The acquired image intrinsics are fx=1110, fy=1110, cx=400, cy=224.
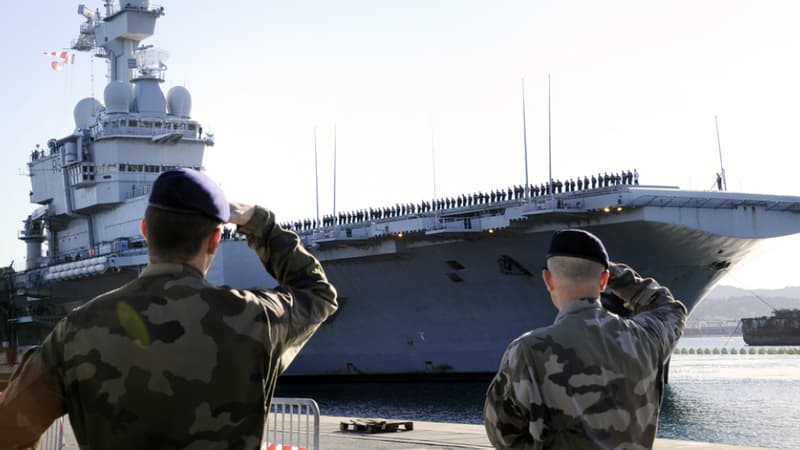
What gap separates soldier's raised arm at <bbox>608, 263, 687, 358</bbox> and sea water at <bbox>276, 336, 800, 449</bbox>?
15952 mm

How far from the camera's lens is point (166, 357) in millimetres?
2350

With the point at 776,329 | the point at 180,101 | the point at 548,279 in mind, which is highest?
the point at 180,101

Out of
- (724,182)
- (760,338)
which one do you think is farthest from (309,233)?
(760,338)

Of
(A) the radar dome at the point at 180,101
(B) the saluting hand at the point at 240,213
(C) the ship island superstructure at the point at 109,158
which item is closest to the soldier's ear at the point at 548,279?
(B) the saluting hand at the point at 240,213

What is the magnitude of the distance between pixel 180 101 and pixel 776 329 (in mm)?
54681

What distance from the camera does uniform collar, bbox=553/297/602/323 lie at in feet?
10.5

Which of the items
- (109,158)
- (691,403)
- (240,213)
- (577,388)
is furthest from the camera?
(109,158)

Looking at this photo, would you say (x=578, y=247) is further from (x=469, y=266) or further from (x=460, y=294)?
(x=460, y=294)

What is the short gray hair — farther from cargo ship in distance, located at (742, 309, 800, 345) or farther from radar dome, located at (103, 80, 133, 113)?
cargo ship in distance, located at (742, 309, 800, 345)

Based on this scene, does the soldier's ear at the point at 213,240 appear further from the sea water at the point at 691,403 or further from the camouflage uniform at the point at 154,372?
the sea water at the point at 691,403

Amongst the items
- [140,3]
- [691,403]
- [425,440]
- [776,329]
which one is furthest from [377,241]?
[776,329]

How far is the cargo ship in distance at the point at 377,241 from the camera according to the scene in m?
25.4

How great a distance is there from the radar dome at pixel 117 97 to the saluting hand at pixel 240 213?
4060 cm

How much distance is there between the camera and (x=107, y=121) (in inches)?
1622
